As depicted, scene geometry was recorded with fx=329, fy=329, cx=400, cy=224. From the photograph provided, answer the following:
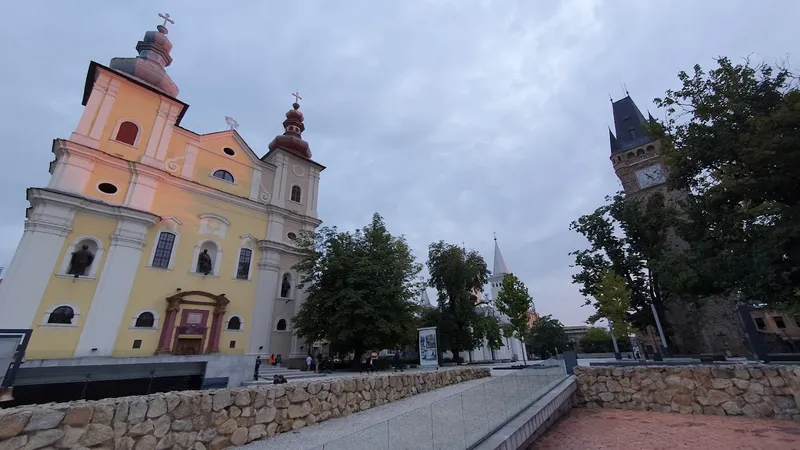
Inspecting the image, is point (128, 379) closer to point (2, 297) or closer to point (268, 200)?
point (2, 297)

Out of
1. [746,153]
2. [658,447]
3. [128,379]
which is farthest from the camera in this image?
[746,153]

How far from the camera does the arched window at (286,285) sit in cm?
2525

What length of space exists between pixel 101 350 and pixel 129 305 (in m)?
Answer: 2.47

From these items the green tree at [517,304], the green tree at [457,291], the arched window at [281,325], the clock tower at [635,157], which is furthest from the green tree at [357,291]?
the clock tower at [635,157]

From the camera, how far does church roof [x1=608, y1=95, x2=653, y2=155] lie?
40562 mm

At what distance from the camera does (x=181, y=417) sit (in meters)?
6.07

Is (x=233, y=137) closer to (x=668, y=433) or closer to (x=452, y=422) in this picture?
(x=452, y=422)

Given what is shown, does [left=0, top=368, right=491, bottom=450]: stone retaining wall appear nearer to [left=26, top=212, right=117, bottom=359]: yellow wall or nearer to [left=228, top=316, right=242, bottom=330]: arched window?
[left=228, top=316, right=242, bottom=330]: arched window

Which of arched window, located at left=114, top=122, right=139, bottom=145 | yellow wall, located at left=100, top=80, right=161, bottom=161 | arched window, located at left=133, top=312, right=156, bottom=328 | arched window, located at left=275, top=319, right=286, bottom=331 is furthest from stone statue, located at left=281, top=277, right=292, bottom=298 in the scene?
arched window, located at left=114, top=122, right=139, bottom=145

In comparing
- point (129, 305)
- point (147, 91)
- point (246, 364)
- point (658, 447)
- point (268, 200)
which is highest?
point (147, 91)

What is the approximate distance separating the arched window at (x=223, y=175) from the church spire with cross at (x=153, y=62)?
6489 millimetres

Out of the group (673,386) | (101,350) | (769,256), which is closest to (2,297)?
(101,350)

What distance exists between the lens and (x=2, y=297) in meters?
15.6

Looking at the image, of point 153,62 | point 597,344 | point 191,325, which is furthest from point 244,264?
point 597,344
